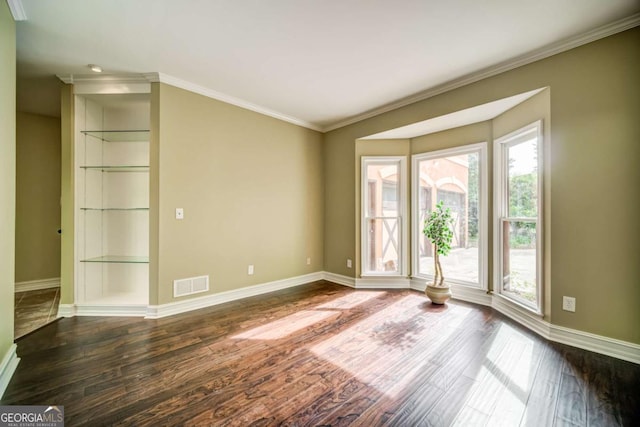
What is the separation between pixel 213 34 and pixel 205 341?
273 centimetres

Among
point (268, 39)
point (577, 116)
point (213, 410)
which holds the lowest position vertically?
point (213, 410)

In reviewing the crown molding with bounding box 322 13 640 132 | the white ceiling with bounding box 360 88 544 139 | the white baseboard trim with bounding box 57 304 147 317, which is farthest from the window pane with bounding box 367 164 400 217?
the white baseboard trim with bounding box 57 304 147 317

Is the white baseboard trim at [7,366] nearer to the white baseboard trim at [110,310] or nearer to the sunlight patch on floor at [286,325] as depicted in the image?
the white baseboard trim at [110,310]

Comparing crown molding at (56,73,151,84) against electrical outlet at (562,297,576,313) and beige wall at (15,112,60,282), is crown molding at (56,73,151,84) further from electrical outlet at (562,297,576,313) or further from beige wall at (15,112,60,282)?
electrical outlet at (562,297,576,313)

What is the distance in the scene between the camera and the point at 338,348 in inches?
89.2

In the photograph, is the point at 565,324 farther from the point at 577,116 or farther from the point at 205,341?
the point at 205,341

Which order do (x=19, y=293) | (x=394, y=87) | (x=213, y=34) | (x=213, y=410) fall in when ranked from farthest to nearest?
1. (x=19, y=293)
2. (x=394, y=87)
3. (x=213, y=34)
4. (x=213, y=410)

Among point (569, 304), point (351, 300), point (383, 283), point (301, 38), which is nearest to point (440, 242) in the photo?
point (383, 283)

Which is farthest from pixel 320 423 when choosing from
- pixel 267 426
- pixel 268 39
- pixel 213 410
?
pixel 268 39

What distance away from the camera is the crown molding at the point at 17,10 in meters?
1.83

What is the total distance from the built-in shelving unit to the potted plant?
356 centimetres

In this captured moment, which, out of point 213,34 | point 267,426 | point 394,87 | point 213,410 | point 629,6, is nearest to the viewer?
point 267,426

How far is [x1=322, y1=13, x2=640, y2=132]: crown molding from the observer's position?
2.04 meters

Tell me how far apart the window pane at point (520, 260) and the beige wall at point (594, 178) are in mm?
324
